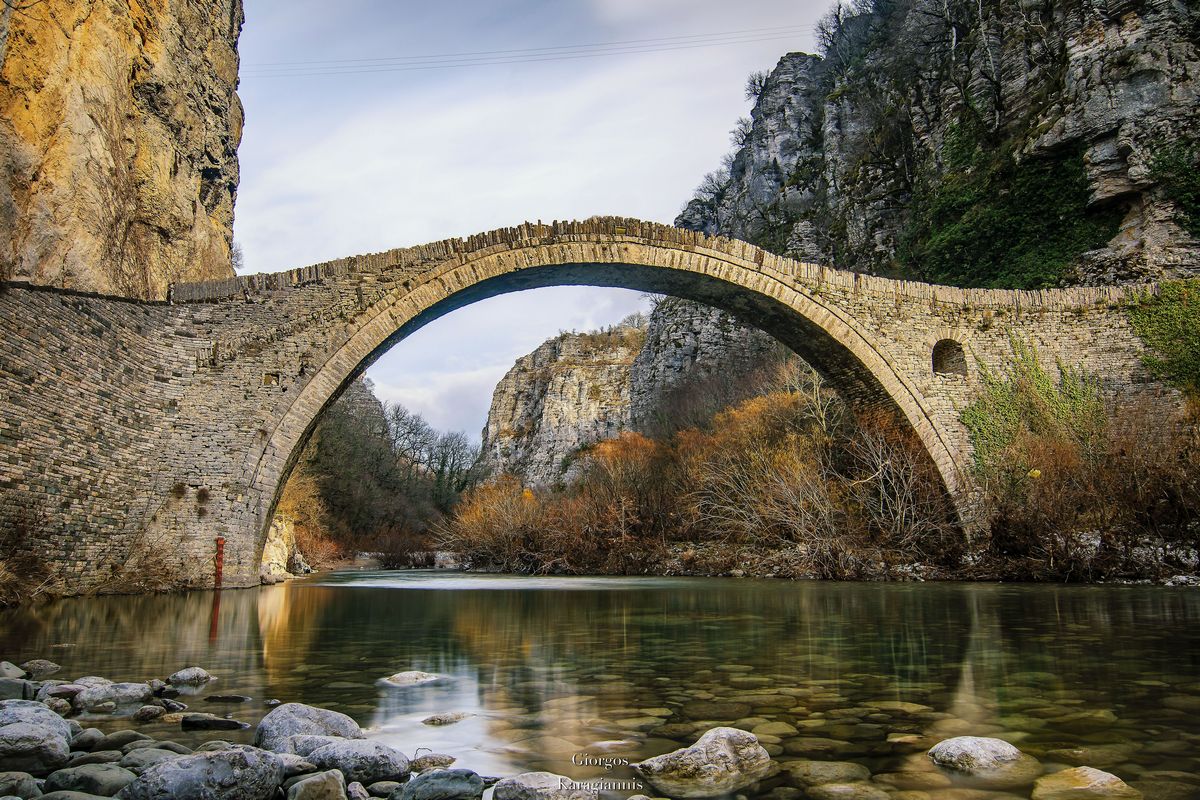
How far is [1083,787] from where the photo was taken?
223 centimetres

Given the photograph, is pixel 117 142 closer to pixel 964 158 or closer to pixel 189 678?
pixel 189 678

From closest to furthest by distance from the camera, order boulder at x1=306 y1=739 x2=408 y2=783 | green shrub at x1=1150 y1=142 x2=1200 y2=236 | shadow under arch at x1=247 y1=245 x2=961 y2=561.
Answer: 1. boulder at x1=306 y1=739 x2=408 y2=783
2. shadow under arch at x1=247 y1=245 x2=961 y2=561
3. green shrub at x1=1150 y1=142 x2=1200 y2=236

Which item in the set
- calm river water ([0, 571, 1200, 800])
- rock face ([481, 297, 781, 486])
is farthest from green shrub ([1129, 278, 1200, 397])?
rock face ([481, 297, 781, 486])

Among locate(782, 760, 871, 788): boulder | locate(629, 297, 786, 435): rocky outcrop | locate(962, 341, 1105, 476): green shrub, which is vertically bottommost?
locate(782, 760, 871, 788): boulder

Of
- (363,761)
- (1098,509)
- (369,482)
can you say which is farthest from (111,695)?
(369,482)

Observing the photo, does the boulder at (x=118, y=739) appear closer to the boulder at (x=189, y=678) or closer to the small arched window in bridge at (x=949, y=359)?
the boulder at (x=189, y=678)

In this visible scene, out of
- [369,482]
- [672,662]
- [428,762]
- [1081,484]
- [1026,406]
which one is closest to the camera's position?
[428,762]

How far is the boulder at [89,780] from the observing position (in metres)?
2.17

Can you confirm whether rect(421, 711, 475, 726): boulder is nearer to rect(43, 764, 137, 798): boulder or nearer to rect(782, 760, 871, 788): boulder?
rect(43, 764, 137, 798): boulder

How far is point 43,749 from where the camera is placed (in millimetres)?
2498

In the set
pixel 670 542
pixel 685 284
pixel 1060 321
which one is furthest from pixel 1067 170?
pixel 670 542

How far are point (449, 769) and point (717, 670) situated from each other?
2331mm

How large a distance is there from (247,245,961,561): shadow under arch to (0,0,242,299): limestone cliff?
4.45 metres

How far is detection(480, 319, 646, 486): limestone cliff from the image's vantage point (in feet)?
165
